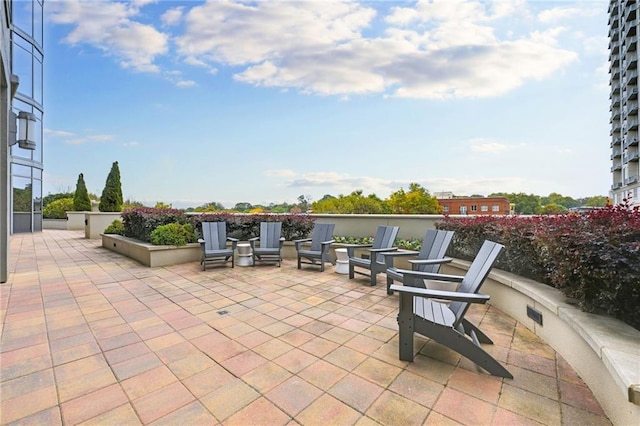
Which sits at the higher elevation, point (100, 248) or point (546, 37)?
point (546, 37)

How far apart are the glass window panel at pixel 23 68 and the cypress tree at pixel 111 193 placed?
5.07 m

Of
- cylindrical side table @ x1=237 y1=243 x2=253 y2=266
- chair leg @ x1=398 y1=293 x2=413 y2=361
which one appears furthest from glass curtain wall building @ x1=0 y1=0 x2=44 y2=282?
chair leg @ x1=398 y1=293 x2=413 y2=361

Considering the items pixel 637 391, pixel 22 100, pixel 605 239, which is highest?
pixel 22 100

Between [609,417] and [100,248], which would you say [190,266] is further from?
[609,417]

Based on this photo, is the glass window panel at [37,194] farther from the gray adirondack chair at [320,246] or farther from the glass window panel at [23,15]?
the gray adirondack chair at [320,246]

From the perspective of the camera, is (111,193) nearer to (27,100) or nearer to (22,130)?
(27,100)

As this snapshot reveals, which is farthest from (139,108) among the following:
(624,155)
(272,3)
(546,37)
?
(624,155)

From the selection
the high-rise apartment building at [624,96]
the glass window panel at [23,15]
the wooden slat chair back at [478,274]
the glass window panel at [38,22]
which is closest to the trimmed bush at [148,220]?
the wooden slat chair back at [478,274]

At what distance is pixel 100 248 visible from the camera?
27.8 ft

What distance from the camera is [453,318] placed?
2.30 metres

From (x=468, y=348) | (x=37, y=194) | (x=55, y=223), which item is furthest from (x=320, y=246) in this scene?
(x=55, y=223)

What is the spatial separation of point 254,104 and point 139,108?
15.8 feet

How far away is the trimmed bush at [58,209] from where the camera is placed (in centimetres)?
1572

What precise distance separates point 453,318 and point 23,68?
61.7 ft
